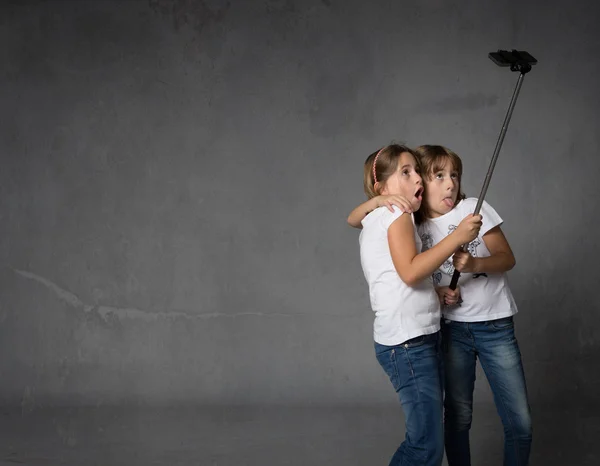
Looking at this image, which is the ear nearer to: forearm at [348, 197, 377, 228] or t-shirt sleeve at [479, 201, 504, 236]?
forearm at [348, 197, 377, 228]

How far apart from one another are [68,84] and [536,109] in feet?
8.61

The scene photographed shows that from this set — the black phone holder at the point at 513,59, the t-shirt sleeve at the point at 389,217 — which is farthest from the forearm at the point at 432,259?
the black phone holder at the point at 513,59

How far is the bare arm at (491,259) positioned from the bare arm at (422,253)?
5.8 inches

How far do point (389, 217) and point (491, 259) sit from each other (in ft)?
1.20

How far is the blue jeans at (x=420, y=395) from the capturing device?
209 centimetres

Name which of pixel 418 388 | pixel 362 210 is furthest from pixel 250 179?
pixel 418 388

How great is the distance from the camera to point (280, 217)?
4.18 m

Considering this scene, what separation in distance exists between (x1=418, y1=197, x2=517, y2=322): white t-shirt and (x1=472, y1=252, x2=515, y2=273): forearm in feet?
0.23

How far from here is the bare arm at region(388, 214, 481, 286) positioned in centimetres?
206

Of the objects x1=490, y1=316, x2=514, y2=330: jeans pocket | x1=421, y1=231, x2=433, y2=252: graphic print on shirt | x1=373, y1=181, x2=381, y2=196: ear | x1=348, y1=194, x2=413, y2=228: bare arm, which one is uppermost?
x1=373, y1=181, x2=381, y2=196: ear

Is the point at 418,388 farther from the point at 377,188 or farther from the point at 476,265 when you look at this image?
the point at 377,188

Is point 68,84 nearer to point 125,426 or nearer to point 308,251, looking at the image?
point 308,251

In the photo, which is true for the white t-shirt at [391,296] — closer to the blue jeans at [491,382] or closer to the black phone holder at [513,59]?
the blue jeans at [491,382]

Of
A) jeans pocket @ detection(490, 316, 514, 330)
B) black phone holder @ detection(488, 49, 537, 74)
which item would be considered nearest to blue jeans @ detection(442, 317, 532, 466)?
jeans pocket @ detection(490, 316, 514, 330)
